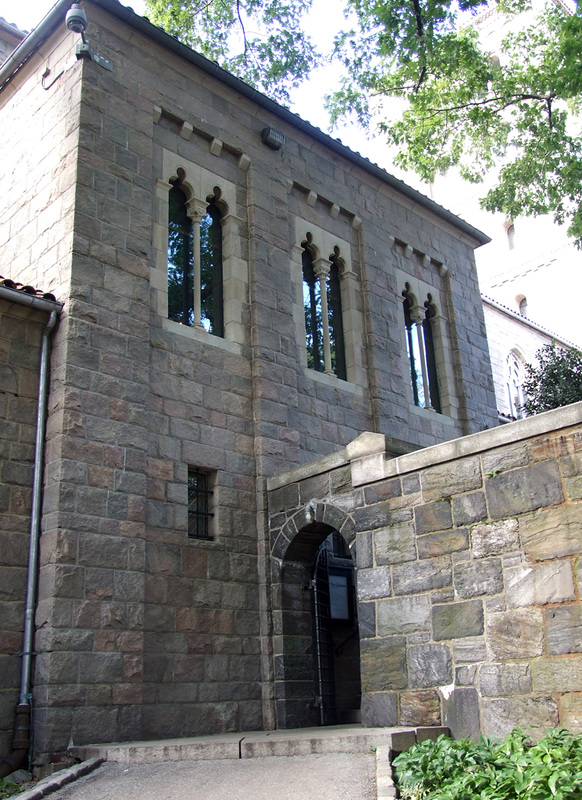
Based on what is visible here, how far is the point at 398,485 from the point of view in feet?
27.5

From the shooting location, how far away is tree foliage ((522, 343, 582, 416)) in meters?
14.9

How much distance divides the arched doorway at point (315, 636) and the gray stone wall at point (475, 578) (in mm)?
1668

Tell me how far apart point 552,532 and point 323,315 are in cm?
612

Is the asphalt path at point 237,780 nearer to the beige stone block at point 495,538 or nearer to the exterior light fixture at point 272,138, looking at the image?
the beige stone block at point 495,538

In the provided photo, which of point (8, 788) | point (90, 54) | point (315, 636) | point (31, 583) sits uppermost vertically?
point (90, 54)

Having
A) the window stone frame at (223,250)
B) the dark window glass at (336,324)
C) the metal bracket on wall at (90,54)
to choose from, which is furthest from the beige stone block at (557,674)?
the metal bracket on wall at (90,54)

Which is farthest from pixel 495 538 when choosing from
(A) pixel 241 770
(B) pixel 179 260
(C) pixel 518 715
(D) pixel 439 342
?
(D) pixel 439 342

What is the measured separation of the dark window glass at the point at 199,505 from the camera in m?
9.97

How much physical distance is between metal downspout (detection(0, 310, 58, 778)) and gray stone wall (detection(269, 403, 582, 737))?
317 cm

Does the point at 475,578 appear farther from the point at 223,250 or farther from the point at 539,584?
the point at 223,250

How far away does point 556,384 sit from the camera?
15094 millimetres

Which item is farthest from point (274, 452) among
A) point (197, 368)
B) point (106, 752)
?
point (106, 752)

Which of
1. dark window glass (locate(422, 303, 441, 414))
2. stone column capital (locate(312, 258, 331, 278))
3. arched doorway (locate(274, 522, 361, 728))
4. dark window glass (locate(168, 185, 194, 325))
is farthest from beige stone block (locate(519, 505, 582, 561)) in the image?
dark window glass (locate(422, 303, 441, 414))

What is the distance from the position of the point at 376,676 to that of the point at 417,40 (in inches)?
339
